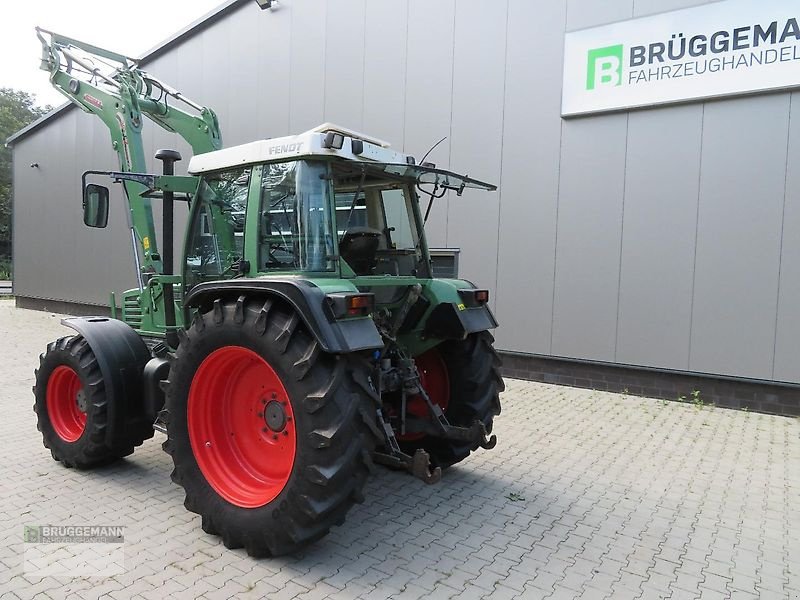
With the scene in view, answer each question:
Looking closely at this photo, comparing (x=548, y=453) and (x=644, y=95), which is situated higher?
(x=644, y=95)

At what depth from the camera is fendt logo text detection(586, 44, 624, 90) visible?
7.39 meters

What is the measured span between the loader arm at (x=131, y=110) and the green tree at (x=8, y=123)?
34624 mm

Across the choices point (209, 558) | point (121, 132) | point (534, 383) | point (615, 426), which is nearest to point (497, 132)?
point (534, 383)

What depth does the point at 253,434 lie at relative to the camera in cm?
370

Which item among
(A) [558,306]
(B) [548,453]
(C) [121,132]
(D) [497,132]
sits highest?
(D) [497,132]

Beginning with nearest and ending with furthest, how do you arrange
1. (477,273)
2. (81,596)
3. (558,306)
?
1. (81,596)
2. (558,306)
3. (477,273)

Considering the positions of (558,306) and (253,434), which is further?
(558,306)

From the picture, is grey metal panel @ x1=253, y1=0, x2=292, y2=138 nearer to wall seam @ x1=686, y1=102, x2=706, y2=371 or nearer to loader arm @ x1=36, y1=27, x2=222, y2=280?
loader arm @ x1=36, y1=27, x2=222, y2=280

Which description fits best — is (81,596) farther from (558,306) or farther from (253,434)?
(558,306)

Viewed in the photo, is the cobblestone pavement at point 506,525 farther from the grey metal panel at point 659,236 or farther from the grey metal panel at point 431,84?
the grey metal panel at point 431,84

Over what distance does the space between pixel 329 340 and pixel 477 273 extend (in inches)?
228

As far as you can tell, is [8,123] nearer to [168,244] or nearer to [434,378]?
[168,244]

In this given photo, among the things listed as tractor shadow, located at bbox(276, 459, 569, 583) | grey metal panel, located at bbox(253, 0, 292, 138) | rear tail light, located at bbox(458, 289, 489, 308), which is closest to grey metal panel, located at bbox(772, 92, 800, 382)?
tractor shadow, located at bbox(276, 459, 569, 583)

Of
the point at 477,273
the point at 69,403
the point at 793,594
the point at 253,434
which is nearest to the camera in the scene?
the point at 793,594
